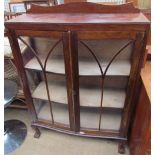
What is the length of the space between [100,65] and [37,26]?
1.51ft

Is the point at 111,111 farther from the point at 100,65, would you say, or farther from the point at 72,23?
the point at 72,23

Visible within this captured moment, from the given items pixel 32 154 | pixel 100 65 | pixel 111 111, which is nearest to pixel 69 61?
pixel 100 65

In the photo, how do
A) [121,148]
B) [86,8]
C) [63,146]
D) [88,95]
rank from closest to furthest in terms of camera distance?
[86,8]
[88,95]
[121,148]
[63,146]

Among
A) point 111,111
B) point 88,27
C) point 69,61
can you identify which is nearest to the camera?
point 88,27

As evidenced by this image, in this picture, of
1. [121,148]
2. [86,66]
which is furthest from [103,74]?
[121,148]

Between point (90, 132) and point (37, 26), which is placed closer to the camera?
point (37, 26)

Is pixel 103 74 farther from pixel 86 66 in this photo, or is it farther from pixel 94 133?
pixel 94 133

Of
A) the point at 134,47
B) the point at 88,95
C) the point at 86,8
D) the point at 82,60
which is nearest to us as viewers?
the point at 134,47

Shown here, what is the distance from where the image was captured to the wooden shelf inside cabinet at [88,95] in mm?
1284

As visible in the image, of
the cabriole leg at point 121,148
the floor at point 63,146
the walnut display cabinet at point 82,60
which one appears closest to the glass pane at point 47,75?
the walnut display cabinet at point 82,60

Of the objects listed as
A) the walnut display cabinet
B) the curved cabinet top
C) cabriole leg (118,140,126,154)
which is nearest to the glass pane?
the walnut display cabinet

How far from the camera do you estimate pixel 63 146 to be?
5.06 ft

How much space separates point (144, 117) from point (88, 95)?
460mm

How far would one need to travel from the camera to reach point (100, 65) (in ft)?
3.63
